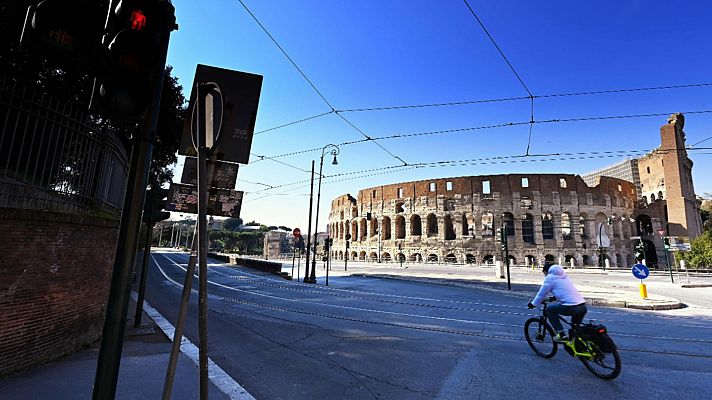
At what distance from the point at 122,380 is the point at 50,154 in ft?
11.8

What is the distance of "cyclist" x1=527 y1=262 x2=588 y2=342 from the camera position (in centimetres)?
491

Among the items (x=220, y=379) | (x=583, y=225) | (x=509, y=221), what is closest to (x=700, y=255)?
(x=583, y=225)

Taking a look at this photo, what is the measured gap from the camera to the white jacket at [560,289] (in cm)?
496

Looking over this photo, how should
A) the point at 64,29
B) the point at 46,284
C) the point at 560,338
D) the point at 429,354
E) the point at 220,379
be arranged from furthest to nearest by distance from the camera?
1. the point at 429,354
2. the point at 560,338
3. the point at 46,284
4. the point at 220,379
5. the point at 64,29

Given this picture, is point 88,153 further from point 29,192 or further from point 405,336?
point 405,336

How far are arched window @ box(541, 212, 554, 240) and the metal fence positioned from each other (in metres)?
47.2

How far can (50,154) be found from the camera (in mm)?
5184

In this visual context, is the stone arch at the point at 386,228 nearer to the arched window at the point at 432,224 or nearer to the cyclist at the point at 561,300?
the arched window at the point at 432,224

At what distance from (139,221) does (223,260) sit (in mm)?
40192

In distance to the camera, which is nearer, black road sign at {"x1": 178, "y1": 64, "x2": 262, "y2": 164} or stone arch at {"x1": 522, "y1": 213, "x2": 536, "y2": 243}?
black road sign at {"x1": 178, "y1": 64, "x2": 262, "y2": 164}

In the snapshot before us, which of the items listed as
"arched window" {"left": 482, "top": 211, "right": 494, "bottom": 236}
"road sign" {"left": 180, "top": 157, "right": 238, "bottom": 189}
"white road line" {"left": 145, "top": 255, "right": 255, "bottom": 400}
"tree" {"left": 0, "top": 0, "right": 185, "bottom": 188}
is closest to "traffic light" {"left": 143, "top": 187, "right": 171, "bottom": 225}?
"tree" {"left": 0, "top": 0, "right": 185, "bottom": 188}

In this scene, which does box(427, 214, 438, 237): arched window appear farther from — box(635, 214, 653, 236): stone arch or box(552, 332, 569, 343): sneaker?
box(552, 332, 569, 343): sneaker

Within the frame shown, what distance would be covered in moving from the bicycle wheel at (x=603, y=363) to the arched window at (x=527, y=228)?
43608 millimetres

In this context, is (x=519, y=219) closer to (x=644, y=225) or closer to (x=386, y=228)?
(x=386, y=228)
